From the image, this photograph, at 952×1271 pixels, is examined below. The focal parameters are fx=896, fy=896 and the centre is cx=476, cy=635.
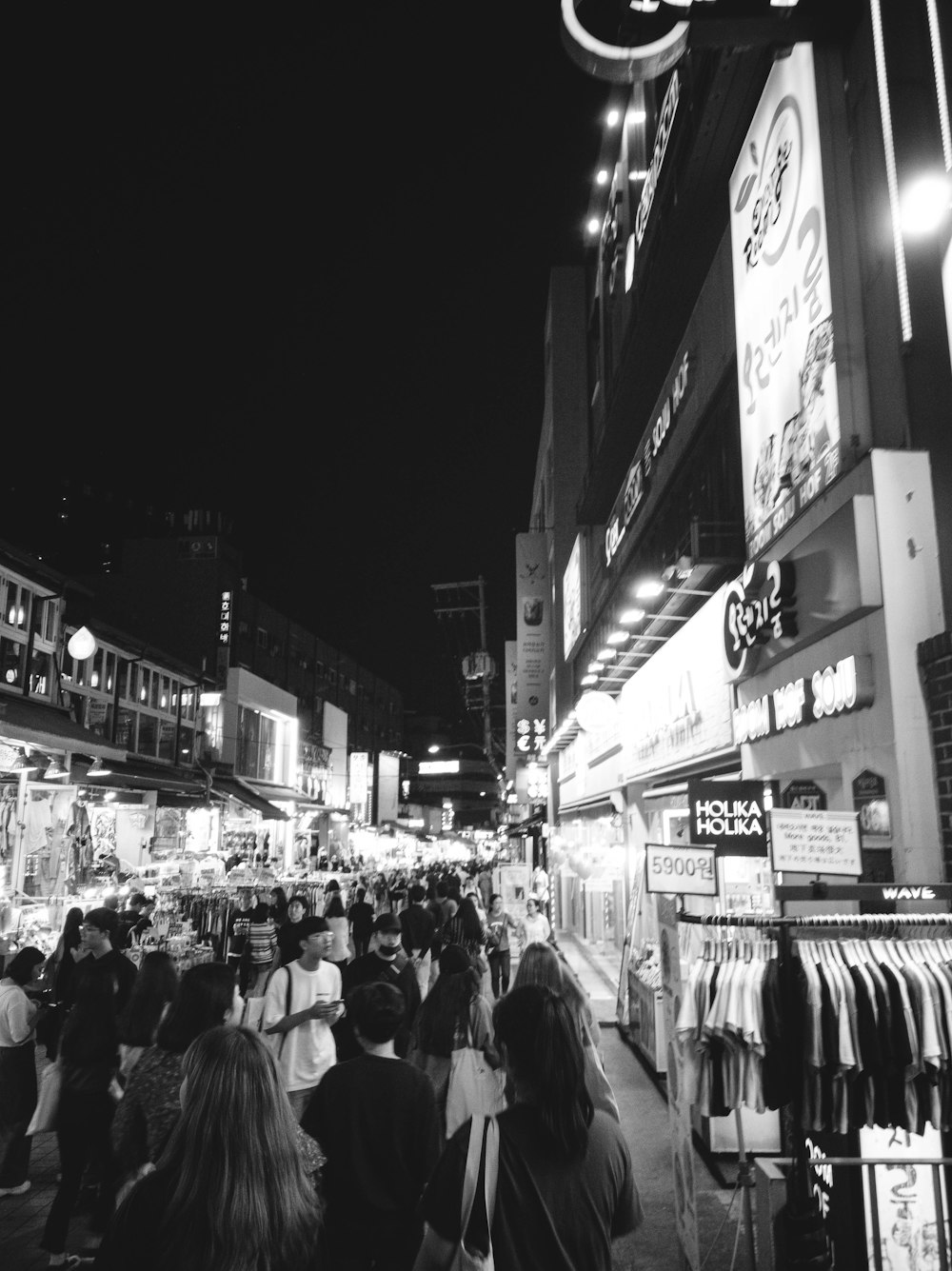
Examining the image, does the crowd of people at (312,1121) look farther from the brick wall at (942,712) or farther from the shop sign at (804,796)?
the shop sign at (804,796)

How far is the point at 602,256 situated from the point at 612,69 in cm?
1708

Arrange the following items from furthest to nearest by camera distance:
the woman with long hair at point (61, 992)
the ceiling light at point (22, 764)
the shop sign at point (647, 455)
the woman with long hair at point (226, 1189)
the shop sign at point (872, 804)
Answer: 1. the ceiling light at point (22, 764)
2. the shop sign at point (647, 455)
3. the woman with long hair at point (61, 992)
4. the shop sign at point (872, 804)
5. the woman with long hair at point (226, 1189)

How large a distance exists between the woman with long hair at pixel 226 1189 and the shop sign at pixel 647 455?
1143 cm

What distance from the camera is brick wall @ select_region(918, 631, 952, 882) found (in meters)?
5.59

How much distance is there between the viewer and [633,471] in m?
17.2

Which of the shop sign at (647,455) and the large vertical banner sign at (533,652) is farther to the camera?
the large vertical banner sign at (533,652)

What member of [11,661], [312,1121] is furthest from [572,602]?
[312,1121]

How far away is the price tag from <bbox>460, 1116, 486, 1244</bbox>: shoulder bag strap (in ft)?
14.0

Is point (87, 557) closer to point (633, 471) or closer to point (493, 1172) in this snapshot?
point (633, 471)

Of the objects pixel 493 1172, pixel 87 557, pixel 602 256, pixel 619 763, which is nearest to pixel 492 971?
pixel 619 763

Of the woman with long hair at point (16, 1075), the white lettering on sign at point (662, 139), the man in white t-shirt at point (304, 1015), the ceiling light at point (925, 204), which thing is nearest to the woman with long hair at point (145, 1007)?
the man in white t-shirt at point (304, 1015)

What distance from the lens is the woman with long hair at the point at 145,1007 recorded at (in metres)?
5.34

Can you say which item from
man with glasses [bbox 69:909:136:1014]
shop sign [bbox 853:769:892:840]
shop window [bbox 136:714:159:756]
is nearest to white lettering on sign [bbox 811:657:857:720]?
shop sign [bbox 853:769:892:840]

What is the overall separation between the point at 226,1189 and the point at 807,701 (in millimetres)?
5951
